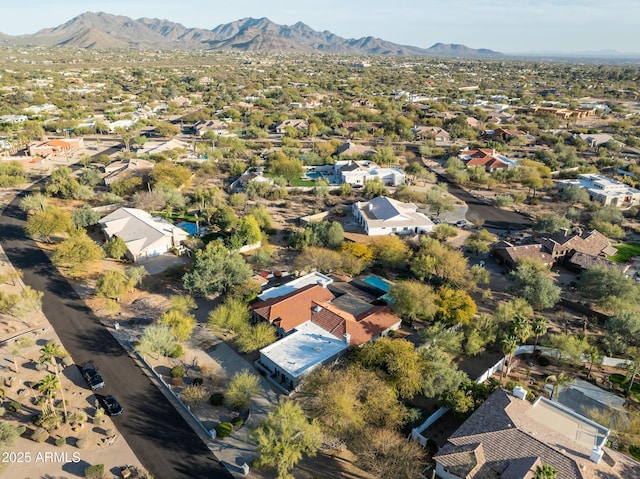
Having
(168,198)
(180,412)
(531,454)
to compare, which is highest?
(168,198)

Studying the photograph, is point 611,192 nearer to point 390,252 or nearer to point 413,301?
point 390,252

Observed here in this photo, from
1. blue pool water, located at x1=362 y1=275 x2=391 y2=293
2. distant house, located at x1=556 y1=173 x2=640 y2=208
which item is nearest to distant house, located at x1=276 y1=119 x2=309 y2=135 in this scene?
distant house, located at x1=556 y1=173 x2=640 y2=208

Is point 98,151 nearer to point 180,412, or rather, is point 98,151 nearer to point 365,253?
point 365,253

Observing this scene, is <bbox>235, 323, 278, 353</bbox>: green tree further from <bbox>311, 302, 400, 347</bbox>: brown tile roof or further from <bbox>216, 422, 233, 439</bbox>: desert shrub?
<bbox>216, 422, 233, 439</bbox>: desert shrub

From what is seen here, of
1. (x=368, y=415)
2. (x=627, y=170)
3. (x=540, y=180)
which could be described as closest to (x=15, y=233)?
(x=368, y=415)

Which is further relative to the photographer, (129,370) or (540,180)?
(540,180)

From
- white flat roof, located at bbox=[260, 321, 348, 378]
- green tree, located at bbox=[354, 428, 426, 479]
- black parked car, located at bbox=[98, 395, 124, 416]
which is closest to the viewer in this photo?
green tree, located at bbox=[354, 428, 426, 479]

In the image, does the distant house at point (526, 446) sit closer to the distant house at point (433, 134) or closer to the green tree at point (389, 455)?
the green tree at point (389, 455)

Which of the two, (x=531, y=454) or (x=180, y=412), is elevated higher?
(x=531, y=454)
